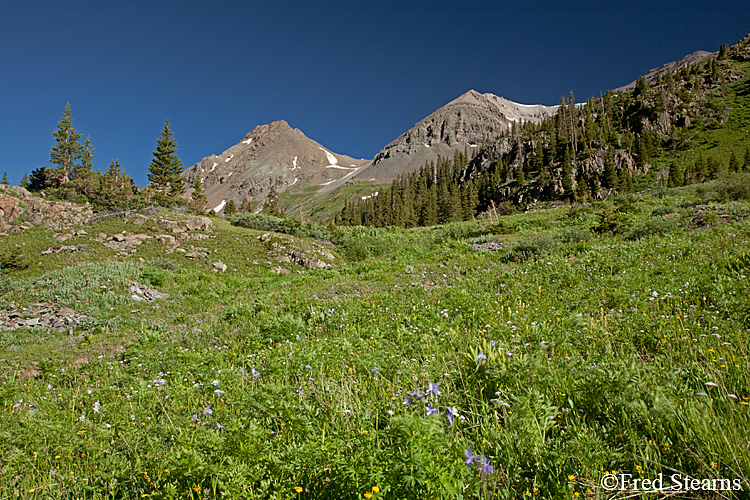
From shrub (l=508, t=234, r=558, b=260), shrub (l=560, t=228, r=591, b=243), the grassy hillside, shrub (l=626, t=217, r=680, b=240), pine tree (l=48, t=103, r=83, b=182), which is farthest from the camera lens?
pine tree (l=48, t=103, r=83, b=182)

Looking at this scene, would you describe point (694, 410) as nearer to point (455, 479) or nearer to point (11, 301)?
point (455, 479)

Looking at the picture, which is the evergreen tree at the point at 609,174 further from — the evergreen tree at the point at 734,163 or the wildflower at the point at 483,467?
the wildflower at the point at 483,467

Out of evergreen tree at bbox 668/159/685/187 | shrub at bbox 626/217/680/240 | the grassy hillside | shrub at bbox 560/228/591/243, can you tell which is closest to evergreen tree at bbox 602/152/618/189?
evergreen tree at bbox 668/159/685/187

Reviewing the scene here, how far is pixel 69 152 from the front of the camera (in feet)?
168

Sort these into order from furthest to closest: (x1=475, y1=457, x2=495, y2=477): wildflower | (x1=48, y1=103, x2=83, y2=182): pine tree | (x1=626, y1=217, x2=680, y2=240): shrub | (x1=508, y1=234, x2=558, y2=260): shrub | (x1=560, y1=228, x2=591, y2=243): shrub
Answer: (x1=48, y1=103, x2=83, y2=182): pine tree → (x1=560, y1=228, x2=591, y2=243): shrub → (x1=508, y1=234, x2=558, y2=260): shrub → (x1=626, y1=217, x2=680, y2=240): shrub → (x1=475, y1=457, x2=495, y2=477): wildflower

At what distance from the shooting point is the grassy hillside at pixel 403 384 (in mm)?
1927

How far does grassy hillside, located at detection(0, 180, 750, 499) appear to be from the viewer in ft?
6.32

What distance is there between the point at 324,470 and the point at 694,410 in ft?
7.08

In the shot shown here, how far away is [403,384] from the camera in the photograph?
3.54 m

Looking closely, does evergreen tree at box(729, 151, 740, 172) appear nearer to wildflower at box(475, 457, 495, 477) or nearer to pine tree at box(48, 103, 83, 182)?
wildflower at box(475, 457, 495, 477)

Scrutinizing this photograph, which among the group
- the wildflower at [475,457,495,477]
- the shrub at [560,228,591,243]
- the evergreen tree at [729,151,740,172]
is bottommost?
the wildflower at [475,457,495,477]

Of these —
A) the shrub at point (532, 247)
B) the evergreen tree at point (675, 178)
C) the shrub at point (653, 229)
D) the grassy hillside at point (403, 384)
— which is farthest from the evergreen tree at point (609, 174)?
the grassy hillside at point (403, 384)

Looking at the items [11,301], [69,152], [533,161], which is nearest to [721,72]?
[533,161]

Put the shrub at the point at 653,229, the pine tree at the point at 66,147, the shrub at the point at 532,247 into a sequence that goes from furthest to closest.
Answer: the pine tree at the point at 66,147 < the shrub at the point at 532,247 < the shrub at the point at 653,229
